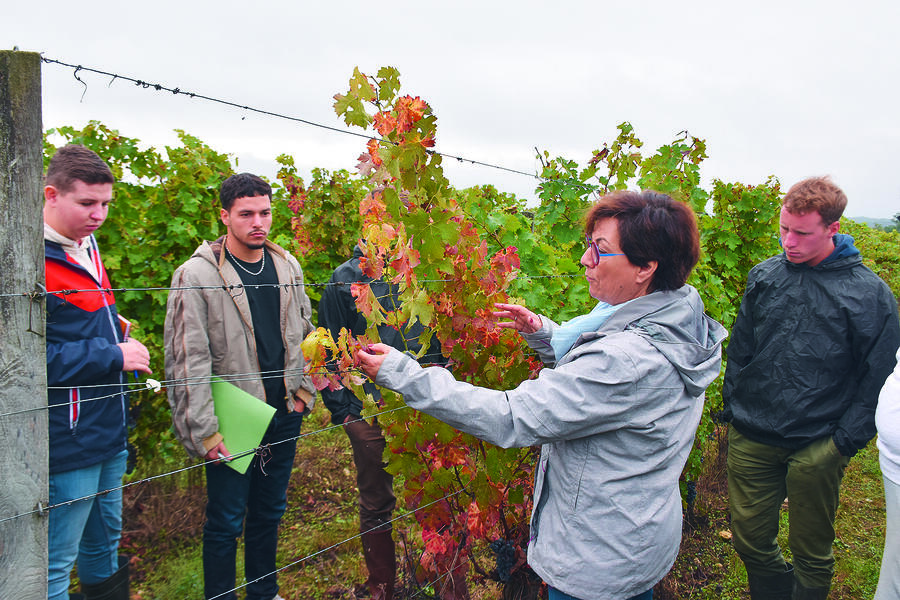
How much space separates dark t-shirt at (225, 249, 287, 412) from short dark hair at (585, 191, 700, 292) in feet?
5.55

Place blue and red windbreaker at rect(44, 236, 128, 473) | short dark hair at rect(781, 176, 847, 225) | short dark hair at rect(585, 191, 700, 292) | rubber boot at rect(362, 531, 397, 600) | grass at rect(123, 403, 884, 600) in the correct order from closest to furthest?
short dark hair at rect(585, 191, 700, 292) < blue and red windbreaker at rect(44, 236, 128, 473) < short dark hair at rect(781, 176, 847, 225) < rubber boot at rect(362, 531, 397, 600) < grass at rect(123, 403, 884, 600)

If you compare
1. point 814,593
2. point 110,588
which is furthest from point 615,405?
point 110,588

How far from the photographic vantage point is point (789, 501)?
9.00ft

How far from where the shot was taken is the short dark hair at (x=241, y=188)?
104 inches

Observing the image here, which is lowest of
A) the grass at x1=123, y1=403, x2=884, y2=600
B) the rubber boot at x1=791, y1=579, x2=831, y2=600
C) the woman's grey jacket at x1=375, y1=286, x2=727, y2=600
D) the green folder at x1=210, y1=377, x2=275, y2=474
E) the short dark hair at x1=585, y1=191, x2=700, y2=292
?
the grass at x1=123, y1=403, x2=884, y2=600

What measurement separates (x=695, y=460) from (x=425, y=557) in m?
2.31

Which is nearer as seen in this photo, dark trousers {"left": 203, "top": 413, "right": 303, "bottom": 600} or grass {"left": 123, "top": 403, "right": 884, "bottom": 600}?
dark trousers {"left": 203, "top": 413, "right": 303, "bottom": 600}

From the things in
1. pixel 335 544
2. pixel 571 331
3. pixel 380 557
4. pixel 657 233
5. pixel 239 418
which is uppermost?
pixel 657 233

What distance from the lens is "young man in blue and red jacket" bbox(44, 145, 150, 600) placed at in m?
2.00

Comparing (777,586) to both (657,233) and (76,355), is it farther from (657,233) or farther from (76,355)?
(76,355)

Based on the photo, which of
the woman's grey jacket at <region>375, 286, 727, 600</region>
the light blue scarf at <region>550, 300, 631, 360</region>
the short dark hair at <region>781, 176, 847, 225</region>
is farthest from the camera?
the short dark hair at <region>781, 176, 847, 225</region>

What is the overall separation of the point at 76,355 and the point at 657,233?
1966 millimetres

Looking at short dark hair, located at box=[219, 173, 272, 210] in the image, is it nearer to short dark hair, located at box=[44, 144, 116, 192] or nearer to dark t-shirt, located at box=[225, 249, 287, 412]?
dark t-shirt, located at box=[225, 249, 287, 412]

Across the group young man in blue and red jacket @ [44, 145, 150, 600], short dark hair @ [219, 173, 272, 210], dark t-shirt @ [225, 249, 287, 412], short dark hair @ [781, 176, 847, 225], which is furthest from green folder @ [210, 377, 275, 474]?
short dark hair @ [781, 176, 847, 225]
